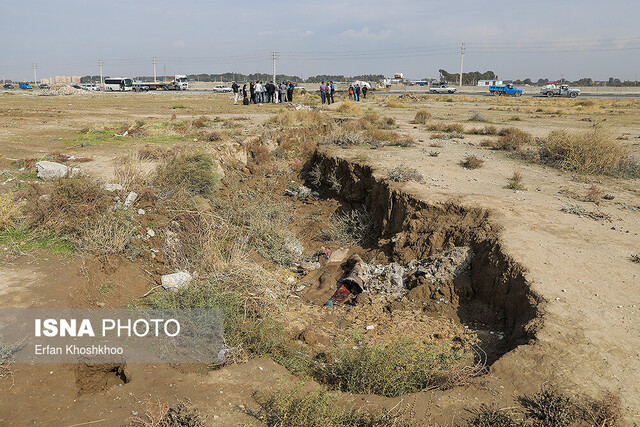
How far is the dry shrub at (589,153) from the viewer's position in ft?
37.6

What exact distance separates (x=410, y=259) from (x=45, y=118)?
19.7m

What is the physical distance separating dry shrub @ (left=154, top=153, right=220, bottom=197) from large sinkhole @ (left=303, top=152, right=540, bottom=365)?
378 cm

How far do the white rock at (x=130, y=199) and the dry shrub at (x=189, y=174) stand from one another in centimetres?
75

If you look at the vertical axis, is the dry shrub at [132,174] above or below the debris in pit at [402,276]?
above

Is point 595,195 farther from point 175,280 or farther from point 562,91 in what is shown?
point 562,91

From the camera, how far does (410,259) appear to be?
7.86 m

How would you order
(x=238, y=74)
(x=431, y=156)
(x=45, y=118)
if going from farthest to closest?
(x=238, y=74) < (x=45, y=118) < (x=431, y=156)

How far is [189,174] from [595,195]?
28.0 ft

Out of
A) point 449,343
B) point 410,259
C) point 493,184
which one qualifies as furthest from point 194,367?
point 493,184

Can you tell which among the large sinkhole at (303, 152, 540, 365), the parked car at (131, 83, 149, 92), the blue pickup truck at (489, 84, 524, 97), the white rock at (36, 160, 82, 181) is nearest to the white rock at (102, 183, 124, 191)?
the white rock at (36, 160, 82, 181)

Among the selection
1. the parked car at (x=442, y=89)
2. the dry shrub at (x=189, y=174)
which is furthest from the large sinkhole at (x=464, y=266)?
the parked car at (x=442, y=89)

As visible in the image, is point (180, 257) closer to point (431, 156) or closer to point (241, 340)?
point (241, 340)

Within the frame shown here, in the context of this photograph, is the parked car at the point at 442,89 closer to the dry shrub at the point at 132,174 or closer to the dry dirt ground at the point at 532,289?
the dry dirt ground at the point at 532,289

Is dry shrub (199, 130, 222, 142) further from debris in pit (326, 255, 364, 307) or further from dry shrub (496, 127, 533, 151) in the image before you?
dry shrub (496, 127, 533, 151)
